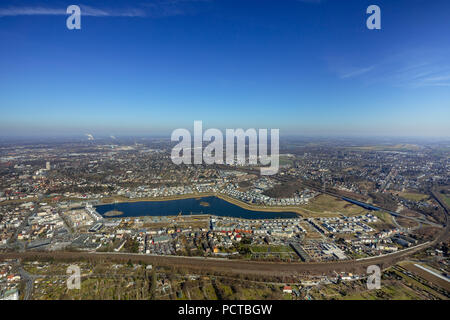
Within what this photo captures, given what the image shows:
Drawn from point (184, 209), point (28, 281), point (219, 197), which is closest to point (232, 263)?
point (184, 209)

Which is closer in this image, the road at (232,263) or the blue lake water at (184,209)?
the road at (232,263)

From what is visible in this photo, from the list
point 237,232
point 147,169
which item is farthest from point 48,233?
point 147,169

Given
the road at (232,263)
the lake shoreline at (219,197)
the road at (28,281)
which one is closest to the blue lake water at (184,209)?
the lake shoreline at (219,197)

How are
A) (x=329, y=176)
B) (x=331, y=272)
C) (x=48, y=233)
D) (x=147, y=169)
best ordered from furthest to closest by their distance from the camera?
(x=147, y=169)
(x=329, y=176)
(x=48, y=233)
(x=331, y=272)

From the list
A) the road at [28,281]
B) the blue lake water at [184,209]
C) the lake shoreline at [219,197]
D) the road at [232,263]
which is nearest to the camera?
the road at [28,281]

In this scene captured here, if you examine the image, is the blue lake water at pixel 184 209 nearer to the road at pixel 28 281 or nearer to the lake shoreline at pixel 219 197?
the lake shoreline at pixel 219 197

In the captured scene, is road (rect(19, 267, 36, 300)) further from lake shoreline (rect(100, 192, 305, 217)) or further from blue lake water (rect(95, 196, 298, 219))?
lake shoreline (rect(100, 192, 305, 217))

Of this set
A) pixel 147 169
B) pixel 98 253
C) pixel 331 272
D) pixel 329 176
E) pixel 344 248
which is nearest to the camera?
pixel 331 272
